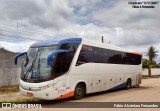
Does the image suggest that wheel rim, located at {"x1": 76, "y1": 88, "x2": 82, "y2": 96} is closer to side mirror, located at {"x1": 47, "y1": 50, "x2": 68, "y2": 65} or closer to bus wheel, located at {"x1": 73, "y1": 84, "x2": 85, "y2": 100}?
bus wheel, located at {"x1": 73, "y1": 84, "x2": 85, "y2": 100}

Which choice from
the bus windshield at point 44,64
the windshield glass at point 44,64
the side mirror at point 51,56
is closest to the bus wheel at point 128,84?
the bus windshield at point 44,64

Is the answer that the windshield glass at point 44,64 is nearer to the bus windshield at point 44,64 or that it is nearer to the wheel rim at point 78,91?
the bus windshield at point 44,64

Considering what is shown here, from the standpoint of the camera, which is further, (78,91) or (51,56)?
(78,91)

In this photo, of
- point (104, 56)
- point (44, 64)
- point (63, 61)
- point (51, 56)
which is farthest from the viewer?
point (104, 56)

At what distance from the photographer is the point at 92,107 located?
1200cm

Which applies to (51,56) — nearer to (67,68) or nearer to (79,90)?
(67,68)

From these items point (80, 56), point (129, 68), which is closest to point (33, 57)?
point (80, 56)

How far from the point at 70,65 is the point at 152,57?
61.0 meters

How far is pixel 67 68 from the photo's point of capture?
13.9m

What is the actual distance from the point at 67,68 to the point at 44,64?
1.36m

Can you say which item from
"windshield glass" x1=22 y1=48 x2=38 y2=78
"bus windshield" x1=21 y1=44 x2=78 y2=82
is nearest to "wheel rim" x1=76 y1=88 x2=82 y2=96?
"bus windshield" x1=21 y1=44 x2=78 y2=82

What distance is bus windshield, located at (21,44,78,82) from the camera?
1287 centimetres

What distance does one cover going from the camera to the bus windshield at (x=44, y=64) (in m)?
12.9

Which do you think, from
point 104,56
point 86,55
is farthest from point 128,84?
point 86,55
